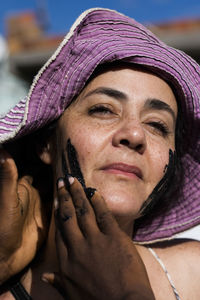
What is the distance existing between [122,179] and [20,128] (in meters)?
A: 0.55

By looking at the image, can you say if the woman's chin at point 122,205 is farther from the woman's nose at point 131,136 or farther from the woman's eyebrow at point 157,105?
the woman's eyebrow at point 157,105

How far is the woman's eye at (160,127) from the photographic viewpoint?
1909 mm

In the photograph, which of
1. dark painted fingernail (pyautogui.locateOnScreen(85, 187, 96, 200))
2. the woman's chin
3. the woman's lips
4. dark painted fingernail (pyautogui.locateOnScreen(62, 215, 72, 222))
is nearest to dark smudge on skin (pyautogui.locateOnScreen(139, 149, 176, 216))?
the woman's chin

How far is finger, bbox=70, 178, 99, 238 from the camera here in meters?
1.29

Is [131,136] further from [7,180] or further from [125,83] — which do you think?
[7,180]

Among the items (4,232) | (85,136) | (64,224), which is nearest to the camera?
(64,224)

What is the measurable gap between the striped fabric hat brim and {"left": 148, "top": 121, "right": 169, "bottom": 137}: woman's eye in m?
0.22

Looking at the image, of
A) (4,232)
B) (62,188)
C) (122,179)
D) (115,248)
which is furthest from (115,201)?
(4,232)

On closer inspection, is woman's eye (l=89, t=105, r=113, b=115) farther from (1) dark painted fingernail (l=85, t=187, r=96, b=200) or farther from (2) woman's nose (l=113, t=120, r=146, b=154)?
(1) dark painted fingernail (l=85, t=187, r=96, b=200)

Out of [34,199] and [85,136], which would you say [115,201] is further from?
[34,199]

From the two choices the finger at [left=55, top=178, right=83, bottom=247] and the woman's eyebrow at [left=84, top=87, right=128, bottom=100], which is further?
the woman's eyebrow at [left=84, top=87, right=128, bottom=100]

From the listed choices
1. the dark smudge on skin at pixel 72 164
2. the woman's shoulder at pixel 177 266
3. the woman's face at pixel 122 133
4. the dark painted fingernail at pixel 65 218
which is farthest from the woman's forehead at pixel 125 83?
the woman's shoulder at pixel 177 266

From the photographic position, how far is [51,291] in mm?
1817

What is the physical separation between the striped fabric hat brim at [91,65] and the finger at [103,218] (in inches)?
23.0
